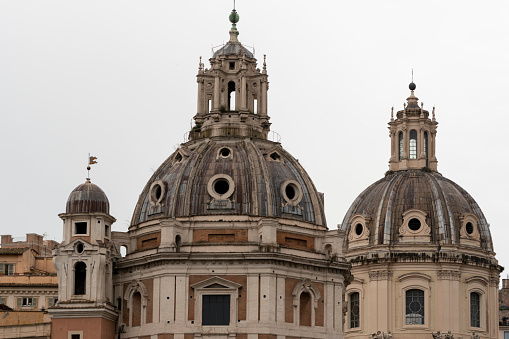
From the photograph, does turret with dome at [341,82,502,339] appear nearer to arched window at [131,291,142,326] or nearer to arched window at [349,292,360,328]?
arched window at [349,292,360,328]

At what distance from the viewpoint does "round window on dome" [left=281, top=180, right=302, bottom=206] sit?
4262 inches

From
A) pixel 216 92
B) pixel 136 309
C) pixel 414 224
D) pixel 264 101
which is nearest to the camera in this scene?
pixel 136 309

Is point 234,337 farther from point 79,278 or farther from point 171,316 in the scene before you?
point 79,278

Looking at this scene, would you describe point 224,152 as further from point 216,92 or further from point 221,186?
point 216,92

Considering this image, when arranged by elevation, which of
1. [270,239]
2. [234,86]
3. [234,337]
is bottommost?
[234,337]

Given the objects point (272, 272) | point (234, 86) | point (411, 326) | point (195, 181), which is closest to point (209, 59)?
point (234, 86)

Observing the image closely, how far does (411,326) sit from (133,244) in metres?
30.7

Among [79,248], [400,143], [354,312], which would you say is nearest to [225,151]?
[79,248]

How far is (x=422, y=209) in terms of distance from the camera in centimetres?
13225

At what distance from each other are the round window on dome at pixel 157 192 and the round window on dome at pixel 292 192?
8.53m

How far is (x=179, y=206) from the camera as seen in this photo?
Result: 353ft

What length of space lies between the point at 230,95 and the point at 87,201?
15.4 meters

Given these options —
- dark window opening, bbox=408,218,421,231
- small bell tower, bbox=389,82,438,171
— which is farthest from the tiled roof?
small bell tower, bbox=389,82,438,171

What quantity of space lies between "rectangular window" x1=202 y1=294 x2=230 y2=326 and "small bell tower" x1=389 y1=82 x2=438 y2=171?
131ft
